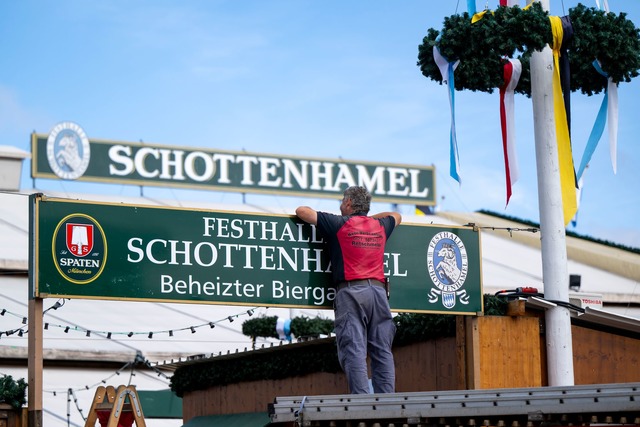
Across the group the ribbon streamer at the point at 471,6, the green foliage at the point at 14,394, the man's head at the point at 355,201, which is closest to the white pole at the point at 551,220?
the ribbon streamer at the point at 471,6

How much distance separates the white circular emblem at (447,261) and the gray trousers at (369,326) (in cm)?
183

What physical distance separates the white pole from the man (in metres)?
1.73

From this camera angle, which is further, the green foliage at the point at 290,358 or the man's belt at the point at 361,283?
the green foliage at the point at 290,358

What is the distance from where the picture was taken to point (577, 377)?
1166cm

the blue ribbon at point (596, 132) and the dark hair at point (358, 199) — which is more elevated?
the blue ribbon at point (596, 132)

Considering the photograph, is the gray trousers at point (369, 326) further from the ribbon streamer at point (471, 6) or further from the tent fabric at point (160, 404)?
the tent fabric at point (160, 404)

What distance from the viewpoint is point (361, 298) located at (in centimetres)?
880

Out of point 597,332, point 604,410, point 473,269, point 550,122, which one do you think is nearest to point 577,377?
point 597,332

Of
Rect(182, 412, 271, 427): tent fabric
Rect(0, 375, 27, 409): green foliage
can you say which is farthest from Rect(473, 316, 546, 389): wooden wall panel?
Rect(0, 375, 27, 409): green foliage

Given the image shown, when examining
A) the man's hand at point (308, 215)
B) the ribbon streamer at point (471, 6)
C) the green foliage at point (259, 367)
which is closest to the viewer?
the man's hand at point (308, 215)

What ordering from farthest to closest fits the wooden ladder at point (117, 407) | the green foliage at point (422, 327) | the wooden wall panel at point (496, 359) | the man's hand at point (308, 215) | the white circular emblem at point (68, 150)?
1. the white circular emblem at point (68, 150)
2. the green foliage at point (422, 327)
3. the wooden wall panel at point (496, 359)
4. the wooden ladder at point (117, 407)
5. the man's hand at point (308, 215)

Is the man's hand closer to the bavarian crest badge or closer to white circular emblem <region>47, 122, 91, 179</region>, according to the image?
the bavarian crest badge

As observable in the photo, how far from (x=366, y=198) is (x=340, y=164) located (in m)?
30.1

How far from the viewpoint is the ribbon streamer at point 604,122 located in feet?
34.5
